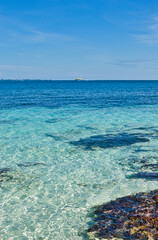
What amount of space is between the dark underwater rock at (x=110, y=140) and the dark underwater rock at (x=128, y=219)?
27.5 feet

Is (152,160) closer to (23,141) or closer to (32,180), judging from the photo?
(32,180)

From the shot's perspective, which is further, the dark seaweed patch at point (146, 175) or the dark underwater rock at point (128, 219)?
the dark seaweed patch at point (146, 175)

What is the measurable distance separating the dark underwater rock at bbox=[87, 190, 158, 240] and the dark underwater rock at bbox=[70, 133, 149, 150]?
330 inches

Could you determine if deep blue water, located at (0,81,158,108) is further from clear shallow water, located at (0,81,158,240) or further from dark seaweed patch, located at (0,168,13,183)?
dark seaweed patch, located at (0,168,13,183)

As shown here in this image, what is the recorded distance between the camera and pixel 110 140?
2020 cm

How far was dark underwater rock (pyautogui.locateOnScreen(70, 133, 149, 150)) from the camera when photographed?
61.6 feet

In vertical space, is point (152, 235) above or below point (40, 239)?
above

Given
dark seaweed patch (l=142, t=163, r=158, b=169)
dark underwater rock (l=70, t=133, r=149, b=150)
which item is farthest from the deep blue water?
dark seaweed patch (l=142, t=163, r=158, b=169)

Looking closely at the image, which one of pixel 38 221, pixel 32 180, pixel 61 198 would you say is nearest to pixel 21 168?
pixel 32 180

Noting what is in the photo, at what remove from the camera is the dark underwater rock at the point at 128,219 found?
790cm

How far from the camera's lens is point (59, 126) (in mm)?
26094

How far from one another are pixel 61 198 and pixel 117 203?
8.25ft

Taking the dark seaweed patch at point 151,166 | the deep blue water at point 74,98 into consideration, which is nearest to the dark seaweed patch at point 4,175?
the dark seaweed patch at point 151,166

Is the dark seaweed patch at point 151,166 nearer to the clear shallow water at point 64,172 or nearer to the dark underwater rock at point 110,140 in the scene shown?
the clear shallow water at point 64,172
